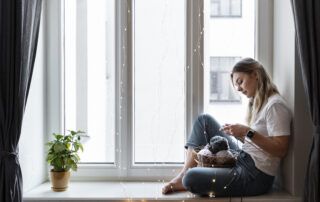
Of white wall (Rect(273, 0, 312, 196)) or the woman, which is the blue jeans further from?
white wall (Rect(273, 0, 312, 196))

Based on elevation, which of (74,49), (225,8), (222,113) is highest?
(225,8)

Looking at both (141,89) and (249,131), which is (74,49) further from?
(249,131)

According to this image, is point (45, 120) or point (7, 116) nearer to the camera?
point (7, 116)

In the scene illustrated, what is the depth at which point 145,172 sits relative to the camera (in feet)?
7.37

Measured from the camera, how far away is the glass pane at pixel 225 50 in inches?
87.7

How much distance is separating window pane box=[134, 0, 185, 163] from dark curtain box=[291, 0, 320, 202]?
2.41 ft

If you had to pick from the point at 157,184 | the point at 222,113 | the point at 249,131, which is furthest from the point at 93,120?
the point at 249,131

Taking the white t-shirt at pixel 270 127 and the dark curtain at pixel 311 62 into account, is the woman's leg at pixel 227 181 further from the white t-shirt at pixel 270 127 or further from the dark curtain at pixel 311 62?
the dark curtain at pixel 311 62

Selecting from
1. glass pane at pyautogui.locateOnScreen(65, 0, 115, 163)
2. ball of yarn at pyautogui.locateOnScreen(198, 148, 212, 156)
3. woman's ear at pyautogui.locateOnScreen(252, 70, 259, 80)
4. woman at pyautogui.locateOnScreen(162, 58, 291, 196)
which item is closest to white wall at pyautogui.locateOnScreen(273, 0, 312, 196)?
woman at pyautogui.locateOnScreen(162, 58, 291, 196)

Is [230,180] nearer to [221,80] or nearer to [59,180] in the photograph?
[221,80]

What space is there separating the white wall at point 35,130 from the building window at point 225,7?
1094 mm

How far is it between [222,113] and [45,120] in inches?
45.5

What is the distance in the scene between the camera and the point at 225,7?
2223 millimetres

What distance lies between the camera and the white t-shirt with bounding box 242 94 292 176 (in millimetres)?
1846
